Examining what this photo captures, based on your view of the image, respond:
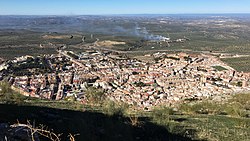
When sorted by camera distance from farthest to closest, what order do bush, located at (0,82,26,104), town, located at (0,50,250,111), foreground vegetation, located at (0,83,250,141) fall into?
town, located at (0,50,250,111) → bush, located at (0,82,26,104) → foreground vegetation, located at (0,83,250,141)

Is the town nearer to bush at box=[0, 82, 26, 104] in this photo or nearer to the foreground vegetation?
bush at box=[0, 82, 26, 104]

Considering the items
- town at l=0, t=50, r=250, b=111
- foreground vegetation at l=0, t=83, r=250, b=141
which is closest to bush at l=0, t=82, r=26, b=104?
foreground vegetation at l=0, t=83, r=250, b=141

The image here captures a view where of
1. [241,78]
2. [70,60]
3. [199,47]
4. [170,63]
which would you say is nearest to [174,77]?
[241,78]

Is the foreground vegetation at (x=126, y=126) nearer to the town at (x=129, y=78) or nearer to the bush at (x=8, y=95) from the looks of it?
the bush at (x=8, y=95)

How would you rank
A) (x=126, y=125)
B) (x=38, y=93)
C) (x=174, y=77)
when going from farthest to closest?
1. (x=174, y=77)
2. (x=38, y=93)
3. (x=126, y=125)

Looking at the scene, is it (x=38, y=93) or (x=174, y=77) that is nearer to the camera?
(x=38, y=93)

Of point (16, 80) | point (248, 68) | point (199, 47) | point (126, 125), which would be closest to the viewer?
point (126, 125)

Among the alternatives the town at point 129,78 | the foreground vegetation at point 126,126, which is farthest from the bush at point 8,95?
the town at point 129,78

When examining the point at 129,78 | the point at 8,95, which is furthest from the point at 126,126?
the point at 129,78

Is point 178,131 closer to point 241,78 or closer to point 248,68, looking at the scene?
point 241,78
